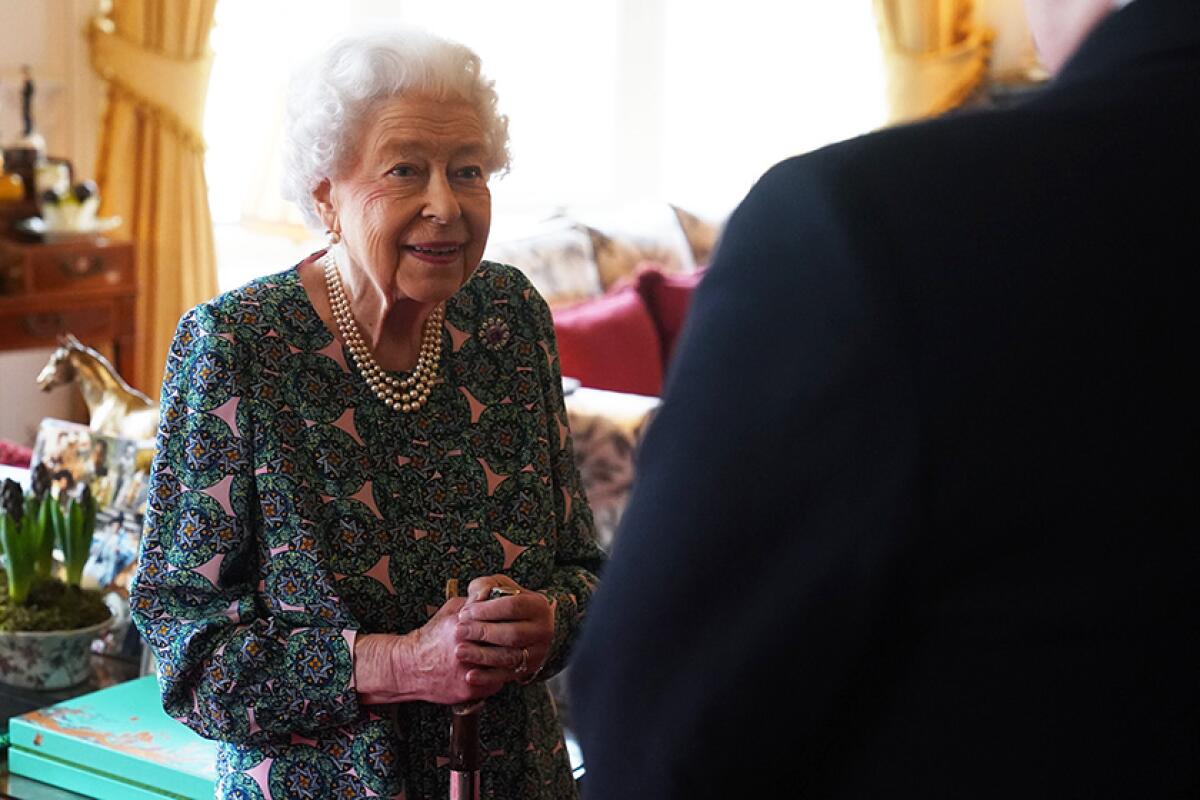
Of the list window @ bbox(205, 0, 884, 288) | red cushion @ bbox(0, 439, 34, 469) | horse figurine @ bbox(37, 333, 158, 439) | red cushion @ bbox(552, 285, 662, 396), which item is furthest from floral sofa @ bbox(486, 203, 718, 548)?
red cushion @ bbox(0, 439, 34, 469)

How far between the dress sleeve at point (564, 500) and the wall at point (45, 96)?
3.68 metres

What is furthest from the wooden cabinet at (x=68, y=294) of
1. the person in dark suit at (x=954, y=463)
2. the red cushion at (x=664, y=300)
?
the person in dark suit at (x=954, y=463)

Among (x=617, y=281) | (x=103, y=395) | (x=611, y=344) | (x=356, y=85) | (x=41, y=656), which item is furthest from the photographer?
(x=617, y=281)

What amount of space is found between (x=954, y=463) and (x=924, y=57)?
634 cm

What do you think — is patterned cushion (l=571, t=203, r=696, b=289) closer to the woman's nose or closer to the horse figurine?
the horse figurine

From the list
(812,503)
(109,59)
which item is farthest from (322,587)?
(109,59)

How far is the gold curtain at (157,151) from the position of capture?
4.89m

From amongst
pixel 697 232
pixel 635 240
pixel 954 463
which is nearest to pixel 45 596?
pixel 954 463

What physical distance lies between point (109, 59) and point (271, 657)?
13.1 ft

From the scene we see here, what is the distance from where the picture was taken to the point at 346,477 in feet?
4.58

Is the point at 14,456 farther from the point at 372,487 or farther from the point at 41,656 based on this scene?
the point at 372,487

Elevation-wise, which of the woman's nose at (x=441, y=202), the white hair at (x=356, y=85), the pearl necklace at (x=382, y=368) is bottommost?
the pearl necklace at (x=382, y=368)

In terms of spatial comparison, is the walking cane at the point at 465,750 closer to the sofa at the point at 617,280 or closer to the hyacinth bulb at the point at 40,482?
the hyacinth bulb at the point at 40,482

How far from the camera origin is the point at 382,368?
1.46 m
